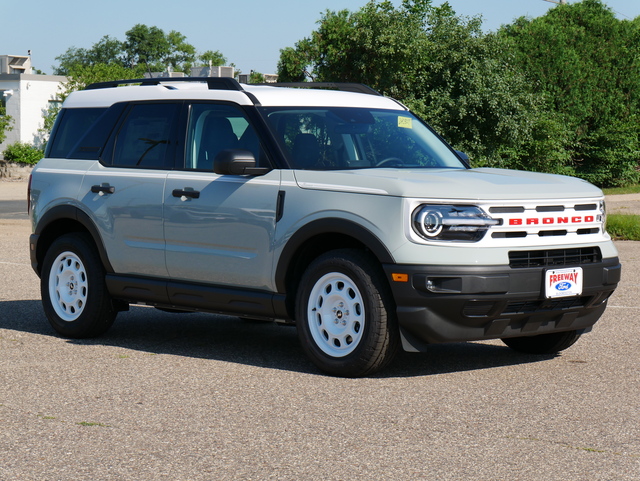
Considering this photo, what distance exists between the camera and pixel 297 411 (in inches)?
229

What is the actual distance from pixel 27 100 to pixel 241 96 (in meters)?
59.7

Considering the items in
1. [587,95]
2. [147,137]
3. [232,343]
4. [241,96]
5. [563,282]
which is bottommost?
[232,343]

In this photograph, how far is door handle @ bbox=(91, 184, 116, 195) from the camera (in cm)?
818

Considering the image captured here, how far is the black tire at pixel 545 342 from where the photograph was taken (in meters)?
7.61

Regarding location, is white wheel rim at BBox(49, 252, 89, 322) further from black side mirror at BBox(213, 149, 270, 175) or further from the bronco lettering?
the bronco lettering

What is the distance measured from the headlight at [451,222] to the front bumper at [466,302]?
198 millimetres

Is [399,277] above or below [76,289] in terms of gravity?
above

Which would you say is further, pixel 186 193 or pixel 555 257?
pixel 186 193

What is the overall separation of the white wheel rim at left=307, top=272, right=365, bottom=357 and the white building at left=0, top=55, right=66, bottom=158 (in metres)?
57.9

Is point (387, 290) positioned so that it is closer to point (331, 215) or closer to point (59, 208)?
point (331, 215)

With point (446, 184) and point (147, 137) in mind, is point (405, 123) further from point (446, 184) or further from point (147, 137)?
point (147, 137)

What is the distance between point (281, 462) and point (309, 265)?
238 cm

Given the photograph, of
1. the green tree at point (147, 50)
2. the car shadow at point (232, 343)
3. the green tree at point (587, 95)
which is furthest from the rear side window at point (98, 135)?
the green tree at point (147, 50)

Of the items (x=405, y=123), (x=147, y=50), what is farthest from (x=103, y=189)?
(x=147, y=50)
